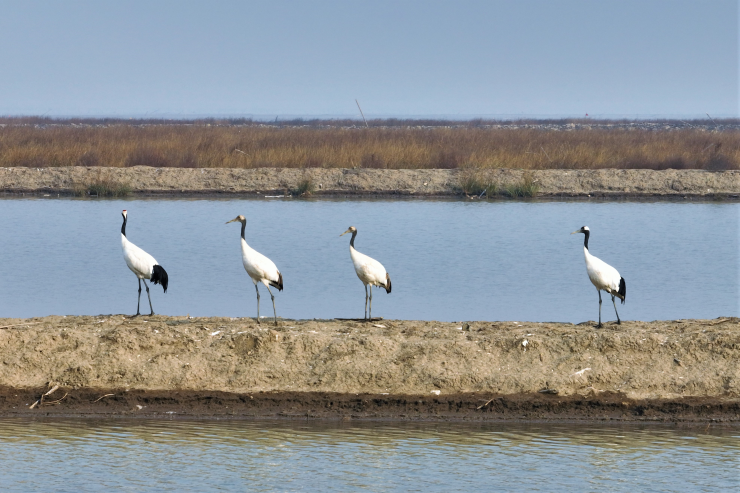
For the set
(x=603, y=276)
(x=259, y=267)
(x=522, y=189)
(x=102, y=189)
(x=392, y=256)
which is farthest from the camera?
(x=522, y=189)

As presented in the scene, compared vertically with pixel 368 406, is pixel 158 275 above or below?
above

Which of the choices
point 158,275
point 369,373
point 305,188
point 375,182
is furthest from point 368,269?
point 375,182

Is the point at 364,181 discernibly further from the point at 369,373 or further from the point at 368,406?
the point at 368,406

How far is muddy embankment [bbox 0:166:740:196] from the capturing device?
33.1 metres

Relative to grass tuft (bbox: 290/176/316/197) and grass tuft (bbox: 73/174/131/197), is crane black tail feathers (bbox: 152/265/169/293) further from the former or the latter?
grass tuft (bbox: 73/174/131/197)

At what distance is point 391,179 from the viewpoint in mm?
33938

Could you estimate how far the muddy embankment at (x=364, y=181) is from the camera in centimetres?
3312

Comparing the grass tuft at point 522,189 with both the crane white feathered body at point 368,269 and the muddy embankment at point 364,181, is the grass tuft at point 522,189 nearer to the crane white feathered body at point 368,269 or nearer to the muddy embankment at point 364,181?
the muddy embankment at point 364,181

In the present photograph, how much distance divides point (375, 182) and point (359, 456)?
2490 cm

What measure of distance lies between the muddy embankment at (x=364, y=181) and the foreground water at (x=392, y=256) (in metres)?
1.81

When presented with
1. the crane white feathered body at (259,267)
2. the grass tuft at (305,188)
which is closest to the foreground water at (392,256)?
the grass tuft at (305,188)

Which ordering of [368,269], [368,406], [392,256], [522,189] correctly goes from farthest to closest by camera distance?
[522,189] → [392,256] → [368,269] → [368,406]

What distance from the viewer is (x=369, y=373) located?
422 inches

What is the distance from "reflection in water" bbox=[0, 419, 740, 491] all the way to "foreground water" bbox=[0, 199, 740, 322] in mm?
4319
